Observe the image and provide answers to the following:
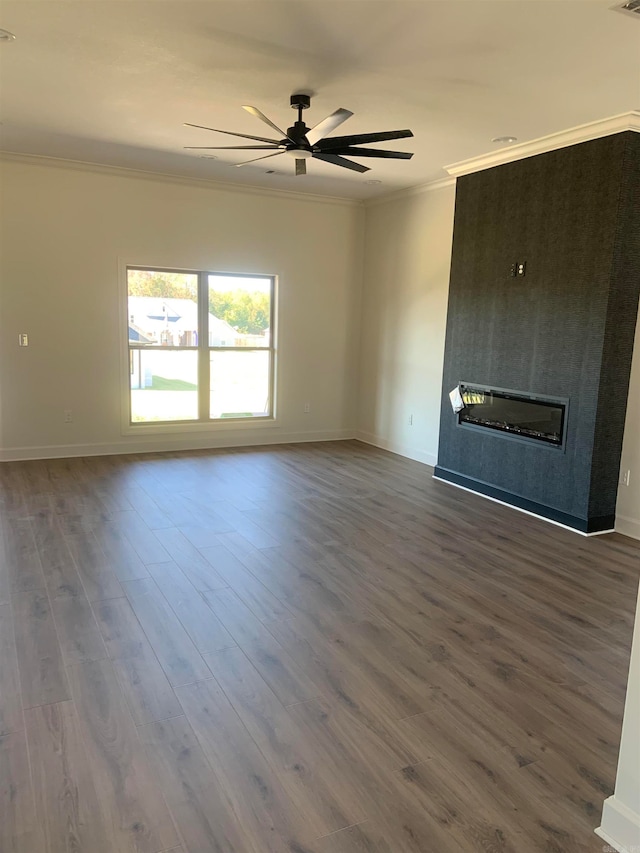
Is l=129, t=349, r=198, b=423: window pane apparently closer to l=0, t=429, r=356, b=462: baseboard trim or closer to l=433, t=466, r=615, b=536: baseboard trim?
l=0, t=429, r=356, b=462: baseboard trim

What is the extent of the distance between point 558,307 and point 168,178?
416 cm

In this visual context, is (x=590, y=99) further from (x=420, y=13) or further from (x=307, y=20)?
(x=307, y=20)

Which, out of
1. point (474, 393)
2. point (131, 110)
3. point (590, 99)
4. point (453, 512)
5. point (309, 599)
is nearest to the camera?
point (309, 599)

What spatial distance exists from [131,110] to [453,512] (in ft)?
12.7

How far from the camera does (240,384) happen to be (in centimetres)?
716

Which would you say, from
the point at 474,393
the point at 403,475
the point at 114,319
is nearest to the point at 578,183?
the point at 474,393

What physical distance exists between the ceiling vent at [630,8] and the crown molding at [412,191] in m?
3.26

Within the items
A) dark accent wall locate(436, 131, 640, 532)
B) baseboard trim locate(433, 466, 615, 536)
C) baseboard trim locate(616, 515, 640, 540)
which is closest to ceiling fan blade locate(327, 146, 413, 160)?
dark accent wall locate(436, 131, 640, 532)

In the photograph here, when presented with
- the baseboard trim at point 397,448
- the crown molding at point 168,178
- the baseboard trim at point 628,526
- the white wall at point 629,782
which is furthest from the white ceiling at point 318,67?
the baseboard trim at point 397,448

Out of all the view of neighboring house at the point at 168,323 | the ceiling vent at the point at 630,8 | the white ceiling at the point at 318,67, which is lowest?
the view of neighboring house at the point at 168,323

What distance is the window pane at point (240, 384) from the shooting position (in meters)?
7.02

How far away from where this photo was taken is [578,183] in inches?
172

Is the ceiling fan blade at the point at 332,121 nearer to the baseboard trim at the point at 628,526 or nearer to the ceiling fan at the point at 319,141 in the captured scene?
the ceiling fan at the point at 319,141

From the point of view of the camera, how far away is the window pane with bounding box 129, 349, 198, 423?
6566mm
